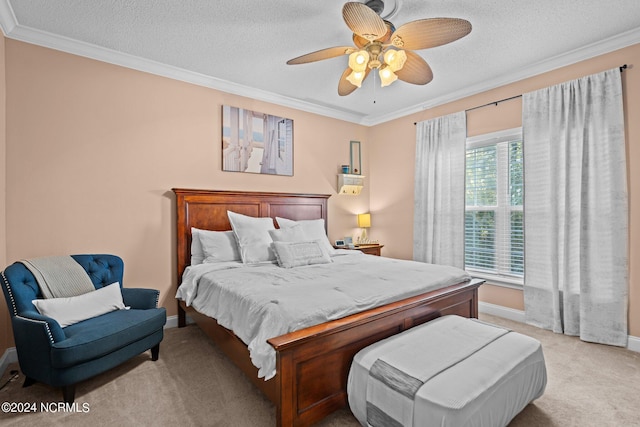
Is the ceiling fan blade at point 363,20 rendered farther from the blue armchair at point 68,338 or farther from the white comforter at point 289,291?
the blue armchair at point 68,338

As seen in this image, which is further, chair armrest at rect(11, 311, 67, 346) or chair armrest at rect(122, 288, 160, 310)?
chair armrest at rect(122, 288, 160, 310)

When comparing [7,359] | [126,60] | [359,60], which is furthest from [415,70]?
[7,359]

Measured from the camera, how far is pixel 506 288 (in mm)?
3580

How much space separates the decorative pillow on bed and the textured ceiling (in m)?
1.88

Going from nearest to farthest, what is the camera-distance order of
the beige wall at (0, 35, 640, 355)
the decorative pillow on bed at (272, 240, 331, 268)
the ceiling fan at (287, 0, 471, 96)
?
the ceiling fan at (287, 0, 471, 96), the beige wall at (0, 35, 640, 355), the decorative pillow on bed at (272, 240, 331, 268)

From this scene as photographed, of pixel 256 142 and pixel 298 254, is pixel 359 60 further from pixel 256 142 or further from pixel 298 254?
pixel 256 142

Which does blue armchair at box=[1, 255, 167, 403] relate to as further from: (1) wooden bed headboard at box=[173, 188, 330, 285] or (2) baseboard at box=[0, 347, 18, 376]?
(1) wooden bed headboard at box=[173, 188, 330, 285]

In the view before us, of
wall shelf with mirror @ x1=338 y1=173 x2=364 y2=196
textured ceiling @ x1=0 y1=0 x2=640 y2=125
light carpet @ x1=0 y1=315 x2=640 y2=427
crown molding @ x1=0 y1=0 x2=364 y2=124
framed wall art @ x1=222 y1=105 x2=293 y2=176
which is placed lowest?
light carpet @ x1=0 y1=315 x2=640 y2=427

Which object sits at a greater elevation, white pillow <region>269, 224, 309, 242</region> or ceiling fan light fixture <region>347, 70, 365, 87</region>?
ceiling fan light fixture <region>347, 70, 365, 87</region>

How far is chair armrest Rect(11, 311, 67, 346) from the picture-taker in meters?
1.87

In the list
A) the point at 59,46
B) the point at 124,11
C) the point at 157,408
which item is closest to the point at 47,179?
the point at 59,46

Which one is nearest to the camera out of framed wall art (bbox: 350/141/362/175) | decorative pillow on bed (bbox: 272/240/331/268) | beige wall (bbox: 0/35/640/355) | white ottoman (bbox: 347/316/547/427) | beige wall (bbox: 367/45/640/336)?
white ottoman (bbox: 347/316/547/427)

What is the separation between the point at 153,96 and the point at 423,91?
10.4 feet

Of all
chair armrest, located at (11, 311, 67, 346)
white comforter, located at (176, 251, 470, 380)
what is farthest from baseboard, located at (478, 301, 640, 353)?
chair armrest, located at (11, 311, 67, 346)
